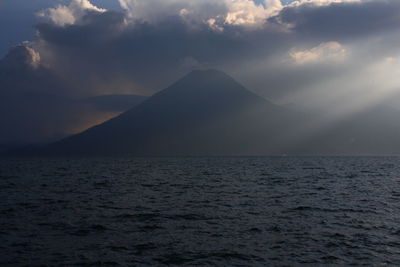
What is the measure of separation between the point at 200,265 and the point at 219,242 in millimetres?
3879

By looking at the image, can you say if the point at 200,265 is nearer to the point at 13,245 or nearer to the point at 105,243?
the point at 105,243

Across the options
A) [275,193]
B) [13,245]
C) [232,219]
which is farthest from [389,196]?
[13,245]

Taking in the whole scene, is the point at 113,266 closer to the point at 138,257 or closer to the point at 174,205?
the point at 138,257

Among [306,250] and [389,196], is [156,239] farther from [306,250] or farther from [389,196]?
[389,196]

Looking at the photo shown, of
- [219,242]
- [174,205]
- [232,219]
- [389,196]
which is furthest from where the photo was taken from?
[389,196]

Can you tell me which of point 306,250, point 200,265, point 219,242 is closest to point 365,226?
point 306,250

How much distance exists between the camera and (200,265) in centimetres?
1706

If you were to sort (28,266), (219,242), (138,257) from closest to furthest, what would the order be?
(28,266), (138,257), (219,242)

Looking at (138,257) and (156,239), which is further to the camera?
(156,239)

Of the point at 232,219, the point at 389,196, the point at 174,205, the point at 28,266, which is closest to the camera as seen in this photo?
the point at 28,266

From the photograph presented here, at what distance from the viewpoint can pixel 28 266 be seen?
1673 centimetres

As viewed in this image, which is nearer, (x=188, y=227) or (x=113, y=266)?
(x=113, y=266)

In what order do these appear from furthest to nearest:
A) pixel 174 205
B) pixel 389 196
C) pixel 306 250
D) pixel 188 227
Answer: pixel 389 196 → pixel 174 205 → pixel 188 227 → pixel 306 250

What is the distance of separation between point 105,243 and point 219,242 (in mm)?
6189
